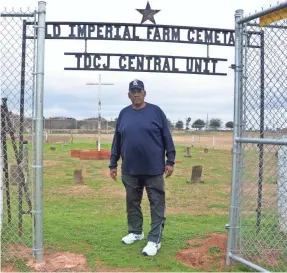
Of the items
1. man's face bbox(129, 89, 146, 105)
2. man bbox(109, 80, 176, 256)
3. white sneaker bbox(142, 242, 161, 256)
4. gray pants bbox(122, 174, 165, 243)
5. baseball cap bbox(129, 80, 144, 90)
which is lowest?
white sneaker bbox(142, 242, 161, 256)

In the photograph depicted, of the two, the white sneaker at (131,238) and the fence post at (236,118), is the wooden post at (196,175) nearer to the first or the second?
the white sneaker at (131,238)

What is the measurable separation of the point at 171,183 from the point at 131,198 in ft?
24.7

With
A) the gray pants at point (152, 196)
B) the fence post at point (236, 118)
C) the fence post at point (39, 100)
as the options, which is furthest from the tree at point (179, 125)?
the fence post at point (39, 100)

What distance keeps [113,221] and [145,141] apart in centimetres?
230

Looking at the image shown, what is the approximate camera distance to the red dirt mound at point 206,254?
192 inches

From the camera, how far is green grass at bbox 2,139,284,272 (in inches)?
196

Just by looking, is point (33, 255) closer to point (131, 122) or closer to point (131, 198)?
point (131, 198)

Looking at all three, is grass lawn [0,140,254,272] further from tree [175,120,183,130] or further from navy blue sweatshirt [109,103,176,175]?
tree [175,120,183,130]

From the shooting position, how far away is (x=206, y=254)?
514 centimetres

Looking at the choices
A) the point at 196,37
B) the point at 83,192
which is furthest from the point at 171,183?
the point at 196,37

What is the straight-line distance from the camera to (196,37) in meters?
5.86

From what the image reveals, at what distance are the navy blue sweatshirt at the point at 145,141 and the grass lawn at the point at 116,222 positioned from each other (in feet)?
3.23

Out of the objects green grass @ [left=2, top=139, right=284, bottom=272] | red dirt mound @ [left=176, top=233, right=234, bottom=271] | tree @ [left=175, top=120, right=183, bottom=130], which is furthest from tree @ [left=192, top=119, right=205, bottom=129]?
red dirt mound @ [left=176, top=233, right=234, bottom=271]

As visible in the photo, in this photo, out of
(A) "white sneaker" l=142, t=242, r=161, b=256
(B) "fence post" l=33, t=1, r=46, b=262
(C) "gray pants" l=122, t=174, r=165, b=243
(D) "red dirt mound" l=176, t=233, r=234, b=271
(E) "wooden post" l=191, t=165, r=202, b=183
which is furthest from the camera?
(E) "wooden post" l=191, t=165, r=202, b=183
